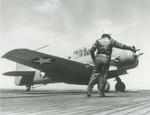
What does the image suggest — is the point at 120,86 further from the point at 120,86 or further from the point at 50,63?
the point at 50,63

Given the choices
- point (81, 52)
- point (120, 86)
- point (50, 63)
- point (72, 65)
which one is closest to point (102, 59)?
point (50, 63)

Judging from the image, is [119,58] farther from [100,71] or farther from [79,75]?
[100,71]

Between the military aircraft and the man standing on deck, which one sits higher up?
the military aircraft

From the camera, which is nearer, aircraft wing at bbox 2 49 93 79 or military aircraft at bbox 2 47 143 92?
aircraft wing at bbox 2 49 93 79

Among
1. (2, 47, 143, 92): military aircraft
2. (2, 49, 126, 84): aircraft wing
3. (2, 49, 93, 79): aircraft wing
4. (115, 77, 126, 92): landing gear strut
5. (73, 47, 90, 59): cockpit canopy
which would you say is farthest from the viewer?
(73, 47, 90, 59): cockpit canopy

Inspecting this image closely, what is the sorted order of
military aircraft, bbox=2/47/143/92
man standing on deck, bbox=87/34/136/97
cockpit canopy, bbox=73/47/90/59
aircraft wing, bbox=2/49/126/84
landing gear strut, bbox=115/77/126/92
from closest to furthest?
man standing on deck, bbox=87/34/136/97
aircraft wing, bbox=2/49/126/84
military aircraft, bbox=2/47/143/92
landing gear strut, bbox=115/77/126/92
cockpit canopy, bbox=73/47/90/59

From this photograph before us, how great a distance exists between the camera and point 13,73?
62.5ft

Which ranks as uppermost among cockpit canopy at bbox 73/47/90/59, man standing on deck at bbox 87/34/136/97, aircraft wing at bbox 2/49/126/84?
cockpit canopy at bbox 73/47/90/59

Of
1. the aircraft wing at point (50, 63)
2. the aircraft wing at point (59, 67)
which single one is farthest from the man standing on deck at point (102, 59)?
the aircraft wing at point (59, 67)

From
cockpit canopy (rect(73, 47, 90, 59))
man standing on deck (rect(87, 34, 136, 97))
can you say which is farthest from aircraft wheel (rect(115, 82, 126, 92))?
man standing on deck (rect(87, 34, 136, 97))

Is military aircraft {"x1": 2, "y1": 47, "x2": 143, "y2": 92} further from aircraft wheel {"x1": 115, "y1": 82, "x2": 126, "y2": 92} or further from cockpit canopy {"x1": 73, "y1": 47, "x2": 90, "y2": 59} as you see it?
cockpit canopy {"x1": 73, "y1": 47, "x2": 90, "y2": 59}

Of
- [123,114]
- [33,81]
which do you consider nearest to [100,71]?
[123,114]

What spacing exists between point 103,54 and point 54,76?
8.74 meters

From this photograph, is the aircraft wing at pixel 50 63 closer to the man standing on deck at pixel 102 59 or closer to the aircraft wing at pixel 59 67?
the aircraft wing at pixel 59 67
